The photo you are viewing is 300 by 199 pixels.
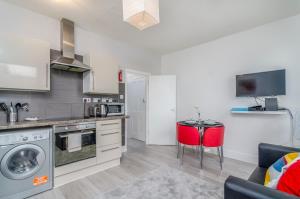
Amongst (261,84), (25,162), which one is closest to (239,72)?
(261,84)

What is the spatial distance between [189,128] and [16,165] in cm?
254

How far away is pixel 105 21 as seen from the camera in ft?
9.08

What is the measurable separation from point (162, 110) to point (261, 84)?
7.83 feet

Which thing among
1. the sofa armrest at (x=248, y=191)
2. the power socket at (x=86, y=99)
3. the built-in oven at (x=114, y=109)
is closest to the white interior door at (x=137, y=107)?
the built-in oven at (x=114, y=109)

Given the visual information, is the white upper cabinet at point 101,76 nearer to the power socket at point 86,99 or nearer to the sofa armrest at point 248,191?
the power socket at point 86,99

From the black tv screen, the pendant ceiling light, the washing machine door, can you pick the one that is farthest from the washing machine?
the black tv screen

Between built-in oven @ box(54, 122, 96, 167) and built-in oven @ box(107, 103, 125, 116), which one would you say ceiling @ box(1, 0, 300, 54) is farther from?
built-in oven @ box(54, 122, 96, 167)

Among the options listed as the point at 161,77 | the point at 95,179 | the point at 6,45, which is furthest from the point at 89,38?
the point at 95,179

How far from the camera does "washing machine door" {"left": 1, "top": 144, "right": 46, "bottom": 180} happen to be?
1.73 metres

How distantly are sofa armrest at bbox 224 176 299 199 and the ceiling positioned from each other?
92.9 inches

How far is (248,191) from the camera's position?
96 centimetres

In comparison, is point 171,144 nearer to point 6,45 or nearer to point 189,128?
point 189,128

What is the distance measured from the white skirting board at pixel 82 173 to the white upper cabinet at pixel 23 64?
1364mm

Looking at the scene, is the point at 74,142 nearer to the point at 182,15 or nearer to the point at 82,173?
the point at 82,173
